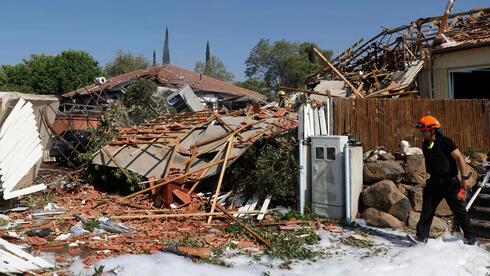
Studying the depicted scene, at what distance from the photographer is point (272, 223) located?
649cm

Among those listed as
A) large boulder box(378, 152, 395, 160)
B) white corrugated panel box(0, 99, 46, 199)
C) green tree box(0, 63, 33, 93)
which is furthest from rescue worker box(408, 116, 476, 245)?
green tree box(0, 63, 33, 93)

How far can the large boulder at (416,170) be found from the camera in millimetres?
6711

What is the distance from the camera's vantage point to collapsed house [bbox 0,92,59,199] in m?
7.75

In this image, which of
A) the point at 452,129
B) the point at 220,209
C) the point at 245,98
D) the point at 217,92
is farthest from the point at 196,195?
the point at 217,92

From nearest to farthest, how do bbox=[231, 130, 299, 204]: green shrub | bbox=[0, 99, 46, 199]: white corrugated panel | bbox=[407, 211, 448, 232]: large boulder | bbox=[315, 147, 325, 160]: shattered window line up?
bbox=[407, 211, 448, 232]: large boulder < bbox=[315, 147, 325, 160]: shattered window < bbox=[231, 130, 299, 204]: green shrub < bbox=[0, 99, 46, 199]: white corrugated panel

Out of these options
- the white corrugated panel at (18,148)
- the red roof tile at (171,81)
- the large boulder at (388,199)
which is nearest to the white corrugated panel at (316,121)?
the large boulder at (388,199)

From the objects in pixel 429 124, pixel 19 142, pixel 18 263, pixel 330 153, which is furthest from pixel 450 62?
pixel 19 142

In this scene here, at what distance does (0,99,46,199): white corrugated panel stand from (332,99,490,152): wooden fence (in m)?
6.75

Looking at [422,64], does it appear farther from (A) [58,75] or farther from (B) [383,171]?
(A) [58,75]

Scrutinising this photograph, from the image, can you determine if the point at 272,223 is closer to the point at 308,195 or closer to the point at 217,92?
the point at 308,195

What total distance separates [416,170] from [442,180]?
5.44ft

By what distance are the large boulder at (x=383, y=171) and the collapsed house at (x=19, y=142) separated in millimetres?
6797

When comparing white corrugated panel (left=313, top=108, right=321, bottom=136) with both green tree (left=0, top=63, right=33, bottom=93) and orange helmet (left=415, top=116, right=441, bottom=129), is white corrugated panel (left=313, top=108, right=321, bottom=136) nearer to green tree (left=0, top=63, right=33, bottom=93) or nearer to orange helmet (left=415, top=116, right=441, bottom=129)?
orange helmet (left=415, top=116, right=441, bottom=129)

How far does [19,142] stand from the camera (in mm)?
8234
